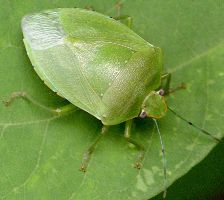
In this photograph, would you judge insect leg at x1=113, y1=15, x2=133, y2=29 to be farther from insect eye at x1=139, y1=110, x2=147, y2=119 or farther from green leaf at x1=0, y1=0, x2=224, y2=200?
insect eye at x1=139, y1=110, x2=147, y2=119

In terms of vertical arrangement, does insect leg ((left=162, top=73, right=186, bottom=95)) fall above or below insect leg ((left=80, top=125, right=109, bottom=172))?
above

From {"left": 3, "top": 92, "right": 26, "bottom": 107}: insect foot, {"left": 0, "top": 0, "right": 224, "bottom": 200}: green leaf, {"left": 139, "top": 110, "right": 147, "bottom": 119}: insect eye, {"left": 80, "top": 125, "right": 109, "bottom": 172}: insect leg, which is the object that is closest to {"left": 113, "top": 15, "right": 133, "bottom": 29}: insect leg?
{"left": 0, "top": 0, "right": 224, "bottom": 200}: green leaf

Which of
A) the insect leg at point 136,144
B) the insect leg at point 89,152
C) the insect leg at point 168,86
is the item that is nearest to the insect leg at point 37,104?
the insect leg at point 89,152

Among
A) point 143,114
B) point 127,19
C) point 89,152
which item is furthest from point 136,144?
point 127,19

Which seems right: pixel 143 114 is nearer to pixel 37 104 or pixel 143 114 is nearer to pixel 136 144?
pixel 136 144

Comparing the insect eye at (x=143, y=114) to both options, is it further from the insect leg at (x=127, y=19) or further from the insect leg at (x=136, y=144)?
the insect leg at (x=127, y=19)

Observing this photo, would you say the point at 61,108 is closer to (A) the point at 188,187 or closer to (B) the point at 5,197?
(B) the point at 5,197
